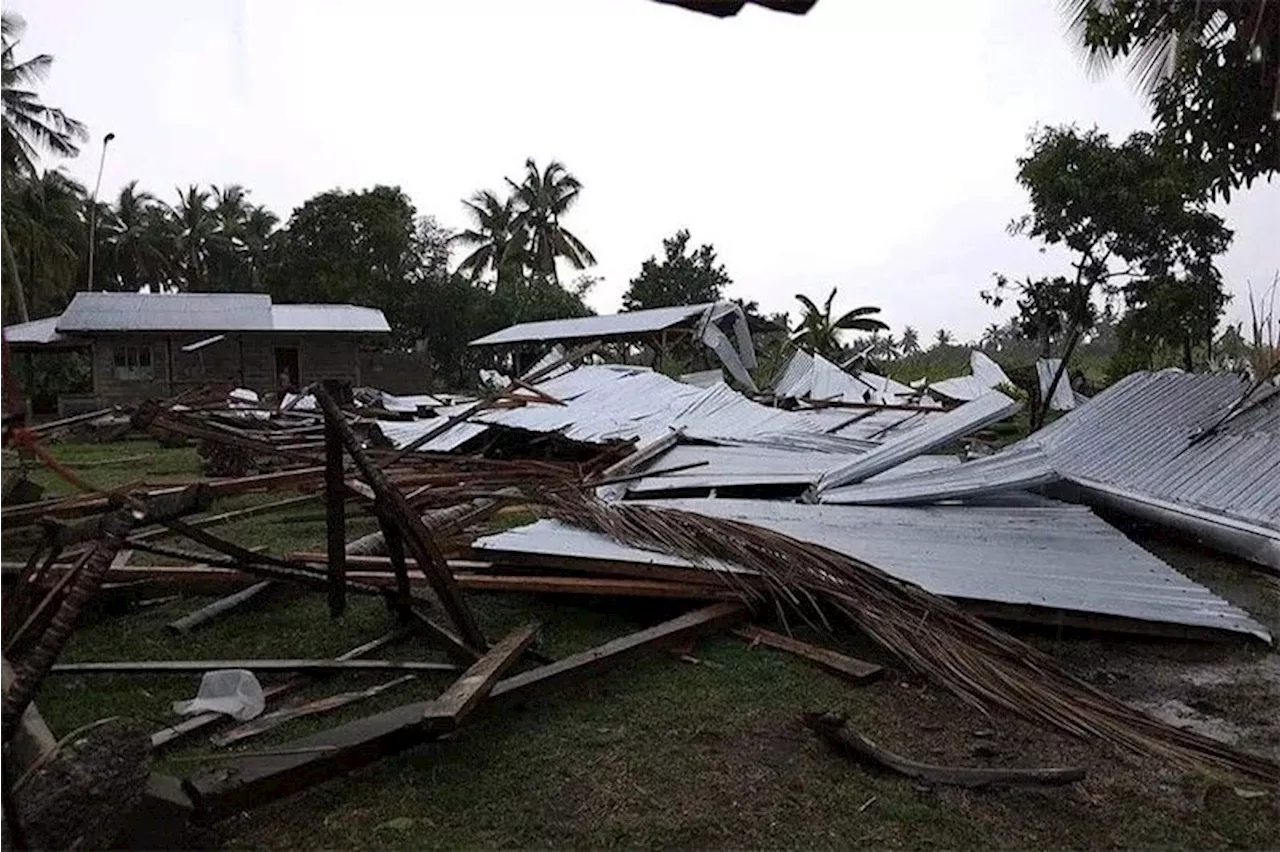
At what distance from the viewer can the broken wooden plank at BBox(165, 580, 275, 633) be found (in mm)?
4172

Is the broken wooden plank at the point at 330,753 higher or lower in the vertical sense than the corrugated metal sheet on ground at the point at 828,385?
lower

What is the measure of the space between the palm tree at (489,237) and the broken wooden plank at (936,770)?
3369 cm

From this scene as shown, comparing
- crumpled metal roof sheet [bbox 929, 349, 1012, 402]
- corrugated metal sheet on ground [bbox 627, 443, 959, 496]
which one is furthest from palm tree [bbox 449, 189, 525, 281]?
corrugated metal sheet on ground [bbox 627, 443, 959, 496]

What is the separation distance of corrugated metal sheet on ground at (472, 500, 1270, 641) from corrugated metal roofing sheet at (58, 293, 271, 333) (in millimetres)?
18007

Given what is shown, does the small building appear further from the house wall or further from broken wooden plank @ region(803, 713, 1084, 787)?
broken wooden plank @ region(803, 713, 1084, 787)

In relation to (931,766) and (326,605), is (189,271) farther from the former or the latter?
(931,766)

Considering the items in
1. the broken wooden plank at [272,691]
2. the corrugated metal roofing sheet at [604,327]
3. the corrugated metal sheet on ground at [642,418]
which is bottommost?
the broken wooden plank at [272,691]

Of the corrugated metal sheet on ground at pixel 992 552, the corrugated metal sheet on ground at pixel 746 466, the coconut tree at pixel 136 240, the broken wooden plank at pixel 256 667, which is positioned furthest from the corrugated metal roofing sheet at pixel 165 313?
the broken wooden plank at pixel 256 667

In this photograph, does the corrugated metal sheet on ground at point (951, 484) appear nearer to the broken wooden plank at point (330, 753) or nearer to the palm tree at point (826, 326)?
the broken wooden plank at point (330, 753)

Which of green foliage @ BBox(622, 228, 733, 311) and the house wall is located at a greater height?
green foliage @ BBox(622, 228, 733, 311)

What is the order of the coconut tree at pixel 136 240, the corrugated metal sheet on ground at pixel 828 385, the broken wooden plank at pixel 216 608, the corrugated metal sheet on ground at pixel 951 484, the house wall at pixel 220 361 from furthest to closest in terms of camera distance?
the coconut tree at pixel 136 240 < the house wall at pixel 220 361 < the corrugated metal sheet on ground at pixel 828 385 < the corrugated metal sheet on ground at pixel 951 484 < the broken wooden plank at pixel 216 608

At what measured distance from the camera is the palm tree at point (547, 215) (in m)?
35.0

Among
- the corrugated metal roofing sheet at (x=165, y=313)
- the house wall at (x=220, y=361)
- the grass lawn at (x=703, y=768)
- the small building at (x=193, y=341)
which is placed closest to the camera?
the grass lawn at (x=703, y=768)

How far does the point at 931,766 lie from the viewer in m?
2.74
